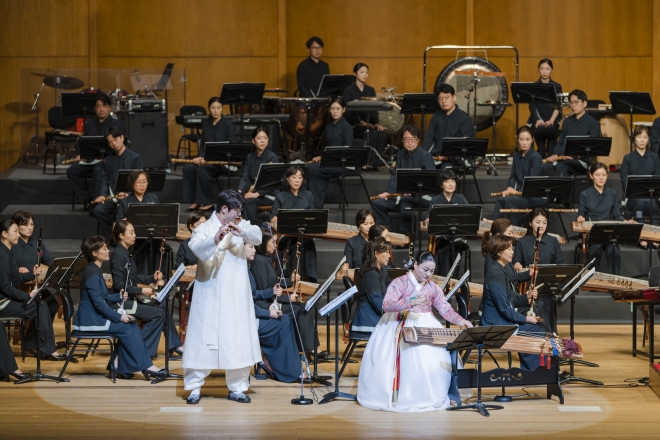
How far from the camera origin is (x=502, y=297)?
7750 millimetres

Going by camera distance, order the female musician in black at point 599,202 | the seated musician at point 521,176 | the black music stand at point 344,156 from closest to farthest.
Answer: the female musician in black at point 599,202 < the black music stand at point 344,156 < the seated musician at point 521,176

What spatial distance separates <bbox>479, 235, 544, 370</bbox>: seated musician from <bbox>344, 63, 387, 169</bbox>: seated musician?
5255mm

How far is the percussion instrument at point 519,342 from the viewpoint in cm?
714

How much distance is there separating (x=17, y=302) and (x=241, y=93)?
184 inches

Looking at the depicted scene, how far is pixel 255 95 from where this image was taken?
40.2 feet

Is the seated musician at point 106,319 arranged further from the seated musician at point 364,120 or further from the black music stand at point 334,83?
the seated musician at point 364,120

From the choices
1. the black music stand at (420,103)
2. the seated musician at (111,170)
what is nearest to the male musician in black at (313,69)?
the black music stand at (420,103)

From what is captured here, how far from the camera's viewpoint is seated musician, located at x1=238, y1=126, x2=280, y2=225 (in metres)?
11.0

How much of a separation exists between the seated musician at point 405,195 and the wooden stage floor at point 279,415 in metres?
2.96

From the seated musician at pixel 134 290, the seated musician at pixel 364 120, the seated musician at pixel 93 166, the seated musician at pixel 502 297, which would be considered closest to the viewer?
the seated musician at pixel 502 297

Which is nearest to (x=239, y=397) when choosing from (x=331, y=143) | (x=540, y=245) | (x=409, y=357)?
(x=409, y=357)

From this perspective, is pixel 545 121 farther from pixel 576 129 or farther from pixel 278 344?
pixel 278 344

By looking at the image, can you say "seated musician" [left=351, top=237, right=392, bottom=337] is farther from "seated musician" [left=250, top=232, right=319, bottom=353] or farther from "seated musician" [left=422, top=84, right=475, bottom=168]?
"seated musician" [left=422, top=84, right=475, bottom=168]

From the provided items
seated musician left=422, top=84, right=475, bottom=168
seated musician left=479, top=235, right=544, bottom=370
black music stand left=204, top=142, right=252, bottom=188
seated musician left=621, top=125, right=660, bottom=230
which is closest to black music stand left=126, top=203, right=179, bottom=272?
black music stand left=204, top=142, right=252, bottom=188
